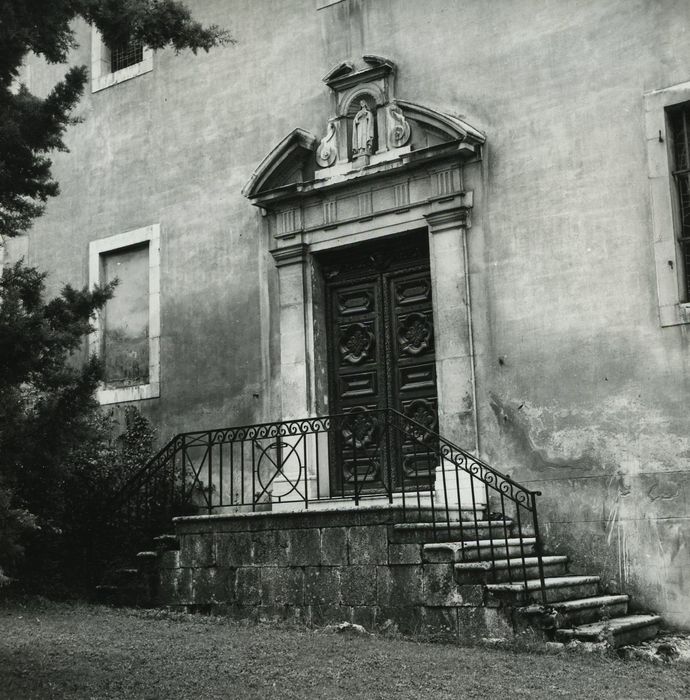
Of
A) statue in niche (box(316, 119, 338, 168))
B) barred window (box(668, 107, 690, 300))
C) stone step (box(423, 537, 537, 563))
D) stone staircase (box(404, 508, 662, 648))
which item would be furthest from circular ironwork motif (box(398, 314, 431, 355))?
barred window (box(668, 107, 690, 300))

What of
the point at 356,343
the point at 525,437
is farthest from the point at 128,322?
the point at 525,437

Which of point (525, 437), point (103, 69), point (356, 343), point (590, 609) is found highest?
point (103, 69)

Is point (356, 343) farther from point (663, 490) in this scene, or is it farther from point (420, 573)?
point (663, 490)

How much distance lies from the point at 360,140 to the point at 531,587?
492 cm

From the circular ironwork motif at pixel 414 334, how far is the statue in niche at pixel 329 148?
1.82 m

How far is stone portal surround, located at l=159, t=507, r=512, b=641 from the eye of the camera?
800 centimetres

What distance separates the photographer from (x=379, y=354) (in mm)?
10562

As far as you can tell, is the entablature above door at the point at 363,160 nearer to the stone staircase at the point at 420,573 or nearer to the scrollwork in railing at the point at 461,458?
the scrollwork in railing at the point at 461,458

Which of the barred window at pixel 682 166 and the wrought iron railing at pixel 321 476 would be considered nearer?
the barred window at pixel 682 166

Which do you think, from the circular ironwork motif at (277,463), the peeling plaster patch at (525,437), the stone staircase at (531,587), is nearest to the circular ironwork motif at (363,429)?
the circular ironwork motif at (277,463)

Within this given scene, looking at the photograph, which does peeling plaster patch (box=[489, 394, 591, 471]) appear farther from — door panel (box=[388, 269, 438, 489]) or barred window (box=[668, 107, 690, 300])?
barred window (box=[668, 107, 690, 300])

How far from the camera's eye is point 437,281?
32.9 feet

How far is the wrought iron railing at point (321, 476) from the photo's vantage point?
9.28 m

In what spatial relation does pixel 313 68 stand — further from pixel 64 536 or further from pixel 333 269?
pixel 64 536
